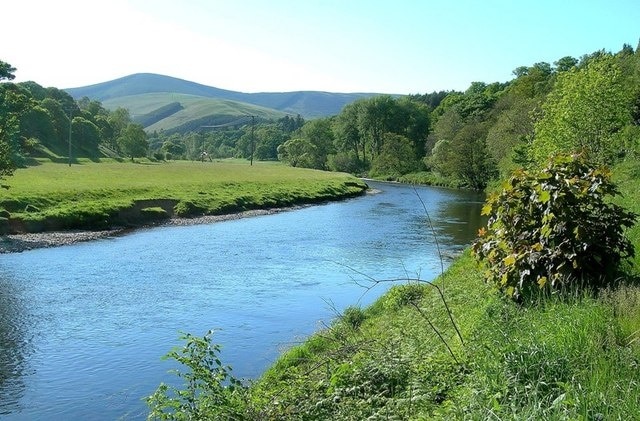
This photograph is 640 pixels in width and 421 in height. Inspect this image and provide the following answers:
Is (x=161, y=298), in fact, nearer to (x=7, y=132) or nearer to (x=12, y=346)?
(x=12, y=346)

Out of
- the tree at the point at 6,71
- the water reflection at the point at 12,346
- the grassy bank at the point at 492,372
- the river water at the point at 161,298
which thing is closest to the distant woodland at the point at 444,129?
the tree at the point at 6,71

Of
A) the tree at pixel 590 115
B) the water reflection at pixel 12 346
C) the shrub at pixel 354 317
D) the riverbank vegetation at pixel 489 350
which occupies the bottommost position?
the water reflection at pixel 12 346

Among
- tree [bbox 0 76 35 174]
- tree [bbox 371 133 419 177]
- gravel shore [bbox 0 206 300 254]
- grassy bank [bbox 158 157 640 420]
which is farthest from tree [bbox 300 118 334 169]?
grassy bank [bbox 158 157 640 420]

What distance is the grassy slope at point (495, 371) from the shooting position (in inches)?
234

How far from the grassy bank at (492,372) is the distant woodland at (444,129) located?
536cm

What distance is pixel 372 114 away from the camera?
14475 centimetres

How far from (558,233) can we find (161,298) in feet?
52.7

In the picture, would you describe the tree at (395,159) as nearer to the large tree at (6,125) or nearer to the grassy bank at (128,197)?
the grassy bank at (128,197)

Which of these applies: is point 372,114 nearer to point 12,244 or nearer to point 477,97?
point 477,97

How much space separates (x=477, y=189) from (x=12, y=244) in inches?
2891

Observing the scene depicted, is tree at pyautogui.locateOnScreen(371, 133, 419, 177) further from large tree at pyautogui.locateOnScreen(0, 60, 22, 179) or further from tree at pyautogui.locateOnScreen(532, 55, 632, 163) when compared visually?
large tree at pyautogui.locateOnScreen(0, 60, 22, 179)

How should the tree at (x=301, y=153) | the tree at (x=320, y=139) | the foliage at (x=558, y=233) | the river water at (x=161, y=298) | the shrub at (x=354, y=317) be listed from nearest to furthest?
the foliage at (x=558, y=233), the river water at (x=161, y=298), the shrub at (x=354, y=317), the tree at (x=301, y=153), the tree at (x=320, y=139)

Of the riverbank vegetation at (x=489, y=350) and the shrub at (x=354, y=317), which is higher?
the riverbank vegetation at (x=489, y=350)

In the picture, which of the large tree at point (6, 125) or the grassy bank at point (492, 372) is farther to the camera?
the large tree at point (6, 125)
